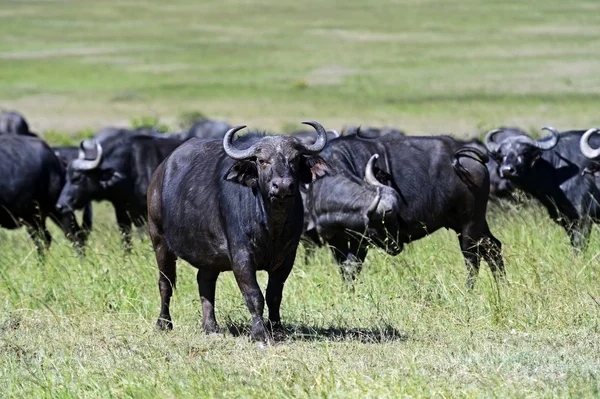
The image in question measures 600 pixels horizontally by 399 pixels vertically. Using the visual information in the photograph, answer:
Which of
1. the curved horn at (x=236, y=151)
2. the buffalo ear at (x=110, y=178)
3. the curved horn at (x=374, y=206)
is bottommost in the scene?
the buffalo ear at (x=110, y=178)

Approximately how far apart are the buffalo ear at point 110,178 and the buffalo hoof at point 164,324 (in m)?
6.52

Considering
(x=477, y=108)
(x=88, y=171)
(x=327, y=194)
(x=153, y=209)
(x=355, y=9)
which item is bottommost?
(x=355, y=9)

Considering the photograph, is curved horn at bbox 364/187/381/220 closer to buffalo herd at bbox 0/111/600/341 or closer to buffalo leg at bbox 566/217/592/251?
buffalo herd at bbox 0/111/600/341

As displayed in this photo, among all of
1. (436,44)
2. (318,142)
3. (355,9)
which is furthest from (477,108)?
(355,9)

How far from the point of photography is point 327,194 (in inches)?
447

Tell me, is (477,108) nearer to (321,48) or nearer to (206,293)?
(321,48)

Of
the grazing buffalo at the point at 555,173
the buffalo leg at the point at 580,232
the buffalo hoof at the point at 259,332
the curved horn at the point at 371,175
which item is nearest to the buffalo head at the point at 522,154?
the grazing buffalo at the point at 555,173

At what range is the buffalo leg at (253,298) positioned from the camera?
7669mm

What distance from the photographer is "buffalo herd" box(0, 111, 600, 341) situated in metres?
7.77

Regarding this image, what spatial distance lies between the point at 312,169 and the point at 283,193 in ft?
1.83

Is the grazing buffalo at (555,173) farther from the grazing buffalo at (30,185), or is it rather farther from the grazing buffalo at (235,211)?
the grazing buffalo at (30,185)

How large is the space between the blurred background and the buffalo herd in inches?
888

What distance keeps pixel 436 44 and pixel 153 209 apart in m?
87.2

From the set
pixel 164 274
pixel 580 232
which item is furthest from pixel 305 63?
pixel 164 274
